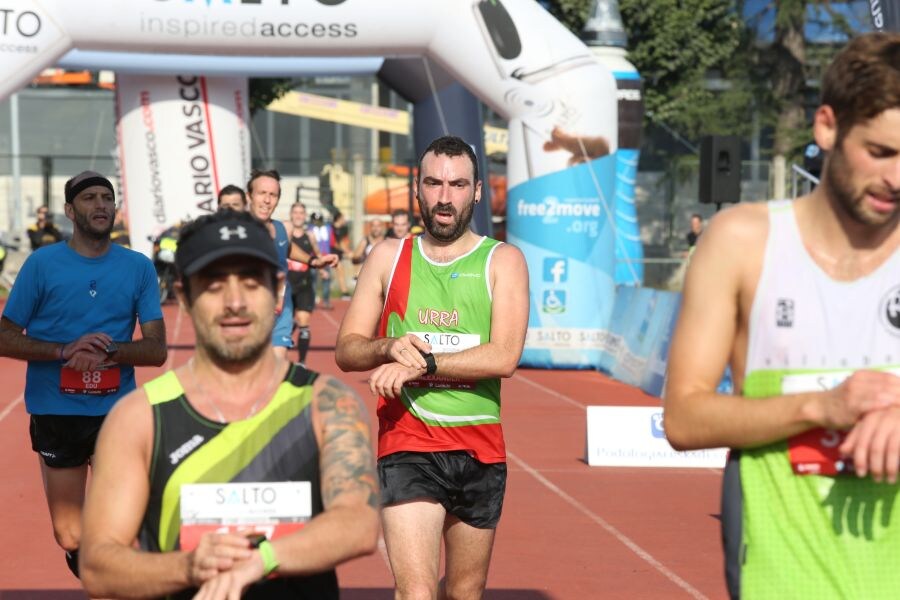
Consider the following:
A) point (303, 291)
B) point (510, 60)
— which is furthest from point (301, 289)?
point (510, 60)

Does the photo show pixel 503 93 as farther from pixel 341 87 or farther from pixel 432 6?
pixel 341 87

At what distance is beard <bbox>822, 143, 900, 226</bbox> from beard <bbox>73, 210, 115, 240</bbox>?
14.1 feet

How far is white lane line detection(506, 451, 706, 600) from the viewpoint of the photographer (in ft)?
25.8

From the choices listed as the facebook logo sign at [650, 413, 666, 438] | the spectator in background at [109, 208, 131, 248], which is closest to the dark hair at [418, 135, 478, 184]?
the facebook logo sign at [650, 413, 666, 438]

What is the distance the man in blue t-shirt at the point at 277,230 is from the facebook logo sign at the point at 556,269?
196 inches

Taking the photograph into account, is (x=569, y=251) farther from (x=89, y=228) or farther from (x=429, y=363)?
(x=429, y=363)

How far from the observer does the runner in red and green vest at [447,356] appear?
5.36 meters

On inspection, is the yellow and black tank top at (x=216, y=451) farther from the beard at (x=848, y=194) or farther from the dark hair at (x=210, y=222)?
the beard at (x=848, y=194)

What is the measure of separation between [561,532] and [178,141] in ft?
45.2

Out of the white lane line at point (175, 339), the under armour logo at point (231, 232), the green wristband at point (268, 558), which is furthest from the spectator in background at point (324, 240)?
the green wristband at point (268, 558)

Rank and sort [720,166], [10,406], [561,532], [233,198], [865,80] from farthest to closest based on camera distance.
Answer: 1. [720,166]
2. [10,406]
3. [233,198]
4. [561,532]
5. [865,80]

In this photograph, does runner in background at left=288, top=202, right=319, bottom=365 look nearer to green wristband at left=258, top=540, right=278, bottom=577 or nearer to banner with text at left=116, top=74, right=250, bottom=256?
banner with text at left=116, top=74, right=250, bottom=256

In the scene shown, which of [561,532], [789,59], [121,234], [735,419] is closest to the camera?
[735,419]

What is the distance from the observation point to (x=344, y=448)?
3.21 metres
